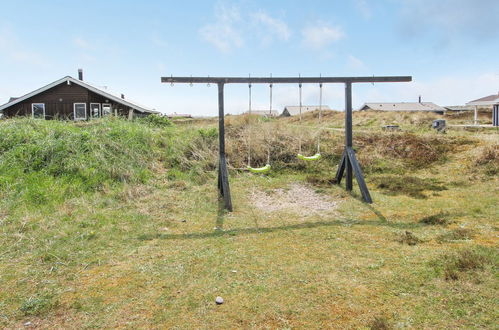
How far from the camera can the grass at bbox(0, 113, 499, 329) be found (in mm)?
2936

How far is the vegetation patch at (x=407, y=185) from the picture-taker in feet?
24.4

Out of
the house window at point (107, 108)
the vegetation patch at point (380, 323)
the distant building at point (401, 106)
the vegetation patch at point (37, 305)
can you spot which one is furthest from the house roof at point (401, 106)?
the vegetation patch at point (37, 305)

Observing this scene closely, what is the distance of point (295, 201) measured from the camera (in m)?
7.10

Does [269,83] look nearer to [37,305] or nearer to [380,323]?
[380,323]

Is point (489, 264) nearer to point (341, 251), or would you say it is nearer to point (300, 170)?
point (341, 251)

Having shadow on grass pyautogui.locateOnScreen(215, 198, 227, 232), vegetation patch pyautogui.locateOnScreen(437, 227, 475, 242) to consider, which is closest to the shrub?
vegetation patch pyautogui.locateOnScreen(437, 227, 475, 242)

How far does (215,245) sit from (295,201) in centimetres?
295

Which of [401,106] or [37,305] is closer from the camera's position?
[37,305]

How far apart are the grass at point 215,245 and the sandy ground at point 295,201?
0.18m

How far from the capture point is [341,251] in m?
4.27

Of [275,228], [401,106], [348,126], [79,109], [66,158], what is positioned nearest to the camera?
[275,228]

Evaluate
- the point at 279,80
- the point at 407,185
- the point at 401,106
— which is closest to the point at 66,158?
the point at 279,80

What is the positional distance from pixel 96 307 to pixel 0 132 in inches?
327

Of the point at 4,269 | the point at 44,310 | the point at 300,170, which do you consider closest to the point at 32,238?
the point at 4,269
